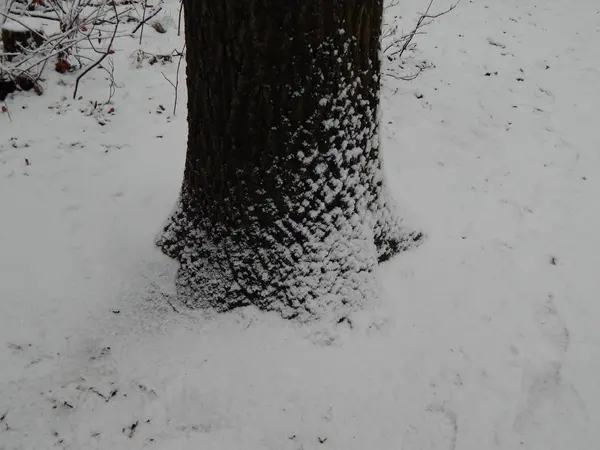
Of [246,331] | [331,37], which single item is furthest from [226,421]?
[331,37]

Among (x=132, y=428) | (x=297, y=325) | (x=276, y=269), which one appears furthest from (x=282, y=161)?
(x=132, y=428)

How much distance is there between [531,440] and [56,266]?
2.62m

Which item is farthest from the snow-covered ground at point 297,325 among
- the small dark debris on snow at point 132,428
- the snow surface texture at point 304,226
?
the snow surface texture at point 304,226

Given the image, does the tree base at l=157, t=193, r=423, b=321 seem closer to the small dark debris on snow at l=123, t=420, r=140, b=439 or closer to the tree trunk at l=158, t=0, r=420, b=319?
the tree trunk at l=158, t=0, r=420, b=319

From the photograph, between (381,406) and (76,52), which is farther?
(76,52)

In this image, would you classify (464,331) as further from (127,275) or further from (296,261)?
(127,275)

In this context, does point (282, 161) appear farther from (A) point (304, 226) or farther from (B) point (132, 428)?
(B) point (132, 428)

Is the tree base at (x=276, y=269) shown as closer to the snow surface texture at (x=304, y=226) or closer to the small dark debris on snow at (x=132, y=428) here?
the snow surface texture at (x=304, y=226)

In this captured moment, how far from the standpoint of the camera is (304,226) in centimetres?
206

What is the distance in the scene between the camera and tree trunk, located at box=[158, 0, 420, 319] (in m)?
1.64

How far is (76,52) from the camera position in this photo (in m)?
4.19

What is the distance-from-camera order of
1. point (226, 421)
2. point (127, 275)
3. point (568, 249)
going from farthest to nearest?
point (568, 249) → point (127, 275) → point (226, 421)

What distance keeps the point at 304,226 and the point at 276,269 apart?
0.87 ft

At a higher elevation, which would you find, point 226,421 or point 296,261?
point 296,261
